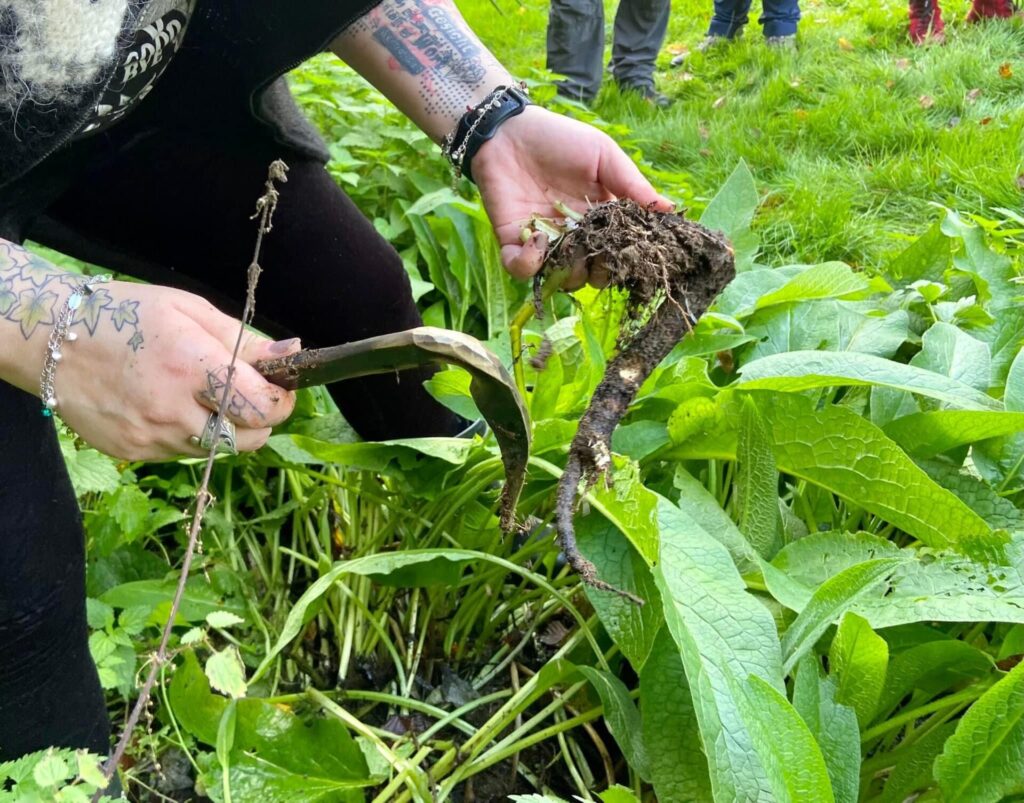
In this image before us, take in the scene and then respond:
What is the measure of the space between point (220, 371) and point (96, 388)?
154 millimetres

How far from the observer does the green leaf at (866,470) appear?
129 cm

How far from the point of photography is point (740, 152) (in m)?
3.79

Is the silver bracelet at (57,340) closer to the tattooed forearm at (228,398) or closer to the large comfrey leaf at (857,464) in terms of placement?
the tattooed forearm at (228,398)

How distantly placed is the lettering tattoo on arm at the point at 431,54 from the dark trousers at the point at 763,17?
163 inches

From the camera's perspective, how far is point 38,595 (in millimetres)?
1203

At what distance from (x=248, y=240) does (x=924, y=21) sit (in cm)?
471

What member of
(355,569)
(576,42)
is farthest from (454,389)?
(576,42)

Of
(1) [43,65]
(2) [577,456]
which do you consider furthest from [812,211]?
(1) [43,65]

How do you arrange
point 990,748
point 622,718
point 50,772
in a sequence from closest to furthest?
point 50,772, point 990,748, point 622,718

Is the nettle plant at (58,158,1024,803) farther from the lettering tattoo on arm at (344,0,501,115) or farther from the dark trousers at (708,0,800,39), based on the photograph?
the dark trousers at (708,0,800,39)

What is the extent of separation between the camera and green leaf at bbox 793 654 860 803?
109 cm

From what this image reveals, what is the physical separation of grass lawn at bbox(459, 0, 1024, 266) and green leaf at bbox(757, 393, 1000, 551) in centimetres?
142

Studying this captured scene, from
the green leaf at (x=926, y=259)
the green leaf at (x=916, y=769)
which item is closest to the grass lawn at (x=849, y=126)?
the green leaf at (x=926, y=259)

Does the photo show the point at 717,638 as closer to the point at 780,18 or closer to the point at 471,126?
the point at 471,126
